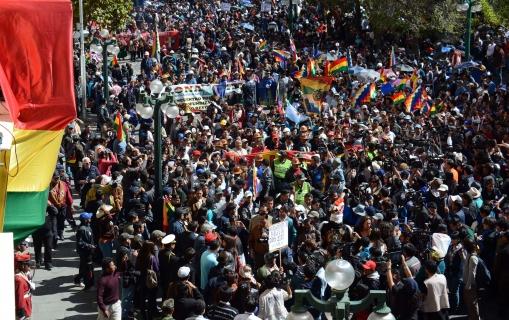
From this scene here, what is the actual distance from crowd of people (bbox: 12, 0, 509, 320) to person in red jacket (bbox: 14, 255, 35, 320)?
0.14 feet

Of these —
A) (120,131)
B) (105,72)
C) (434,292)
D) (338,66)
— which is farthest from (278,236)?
(105,72)

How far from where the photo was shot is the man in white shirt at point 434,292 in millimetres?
12891

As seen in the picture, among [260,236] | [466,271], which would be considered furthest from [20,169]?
[466,271]

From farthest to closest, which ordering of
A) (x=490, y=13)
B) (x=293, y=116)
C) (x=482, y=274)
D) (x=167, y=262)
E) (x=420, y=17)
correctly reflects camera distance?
(x=420, y=17), (x=490, y=13), (x=293, y=116), (x=167, y=262), (x=482, y=274)

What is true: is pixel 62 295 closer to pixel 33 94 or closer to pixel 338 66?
pixel 33 94

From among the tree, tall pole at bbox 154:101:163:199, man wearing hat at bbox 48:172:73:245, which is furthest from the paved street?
the tree

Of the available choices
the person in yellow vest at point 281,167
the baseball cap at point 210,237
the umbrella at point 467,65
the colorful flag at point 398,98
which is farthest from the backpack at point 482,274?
the umbrella at point 467,65

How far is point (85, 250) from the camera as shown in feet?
51.2

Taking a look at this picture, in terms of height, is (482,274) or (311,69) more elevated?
(311,69)

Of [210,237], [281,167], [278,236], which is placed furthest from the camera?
[281,167]

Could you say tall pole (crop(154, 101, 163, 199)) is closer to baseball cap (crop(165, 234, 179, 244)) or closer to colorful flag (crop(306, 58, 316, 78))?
baseball cap (crop(165, 234, 179, 244))

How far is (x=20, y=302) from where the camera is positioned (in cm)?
1268

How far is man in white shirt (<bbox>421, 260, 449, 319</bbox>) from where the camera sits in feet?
42.3

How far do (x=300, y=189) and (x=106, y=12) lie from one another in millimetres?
18934
